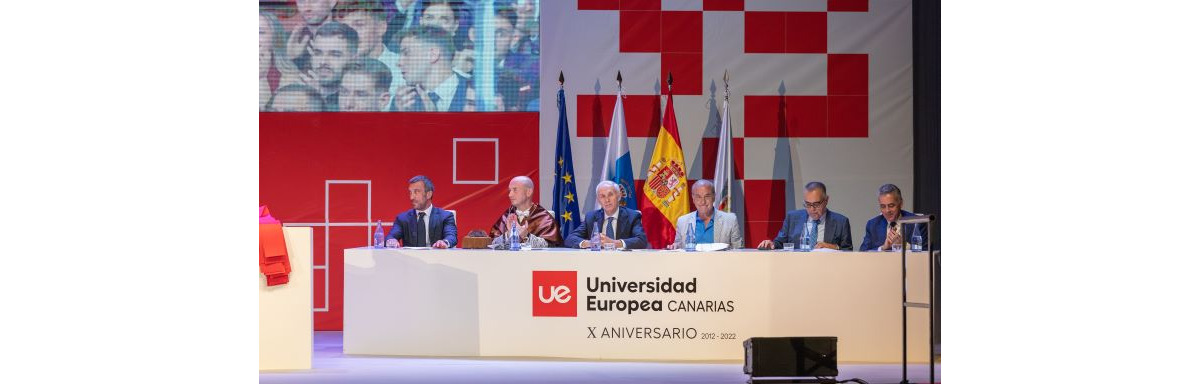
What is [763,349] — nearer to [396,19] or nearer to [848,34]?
[848,34]

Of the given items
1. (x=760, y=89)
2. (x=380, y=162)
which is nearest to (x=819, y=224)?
(x=760, y=89)

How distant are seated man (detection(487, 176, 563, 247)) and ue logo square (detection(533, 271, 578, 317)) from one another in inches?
31.4

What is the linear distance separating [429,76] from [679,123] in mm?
1742

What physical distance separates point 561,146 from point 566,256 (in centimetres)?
160

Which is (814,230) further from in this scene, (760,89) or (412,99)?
(412,99)

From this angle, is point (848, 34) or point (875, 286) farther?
point (848, 34)

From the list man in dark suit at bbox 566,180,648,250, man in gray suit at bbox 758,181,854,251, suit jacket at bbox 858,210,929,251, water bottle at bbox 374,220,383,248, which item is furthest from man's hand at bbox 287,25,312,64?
suit jacket at bbox 858,210,929,251

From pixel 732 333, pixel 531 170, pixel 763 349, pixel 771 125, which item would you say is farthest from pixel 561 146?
pixel 763 349

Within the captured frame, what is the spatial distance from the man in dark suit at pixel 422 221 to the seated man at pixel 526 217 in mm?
301

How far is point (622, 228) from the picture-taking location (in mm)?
6117

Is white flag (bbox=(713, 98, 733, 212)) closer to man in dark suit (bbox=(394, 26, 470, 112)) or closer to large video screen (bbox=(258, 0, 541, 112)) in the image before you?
large video screen (bbox=(258, 0, 541, 112))

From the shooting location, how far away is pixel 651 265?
17.8ft

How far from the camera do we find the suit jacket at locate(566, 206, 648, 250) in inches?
237

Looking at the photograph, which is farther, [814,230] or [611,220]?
[611,220]
